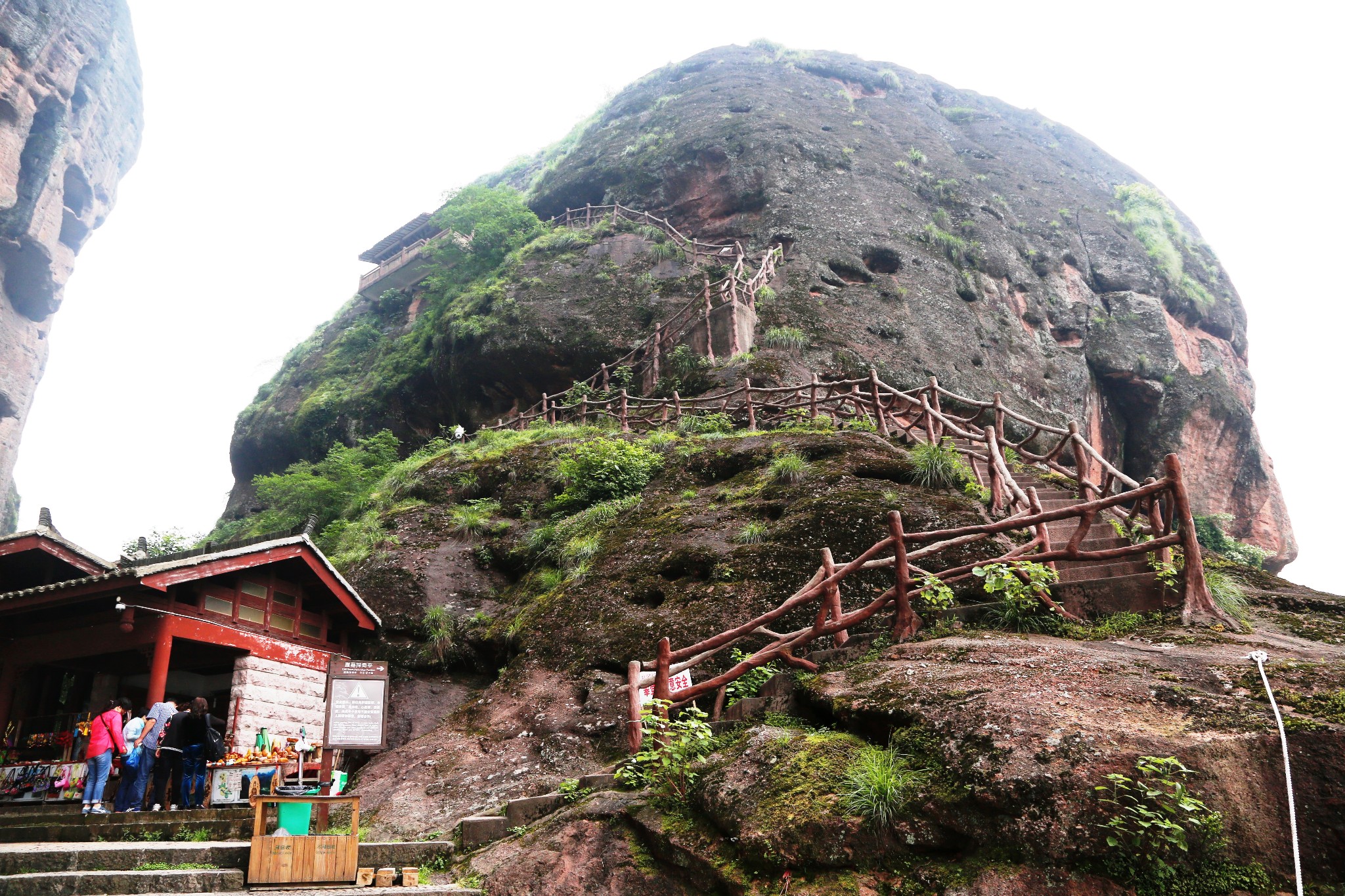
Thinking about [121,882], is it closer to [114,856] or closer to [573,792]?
[114,856]

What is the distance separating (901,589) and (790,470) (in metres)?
4.89

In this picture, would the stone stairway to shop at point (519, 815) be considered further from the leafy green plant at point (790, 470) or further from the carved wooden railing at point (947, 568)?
the leafy green plant at point (790, 470)

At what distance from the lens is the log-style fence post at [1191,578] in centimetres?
681

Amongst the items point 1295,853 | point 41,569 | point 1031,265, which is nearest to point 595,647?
point 1295,853

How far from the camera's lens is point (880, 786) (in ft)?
17.0

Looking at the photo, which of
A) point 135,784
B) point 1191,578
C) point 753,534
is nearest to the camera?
point 1191,578

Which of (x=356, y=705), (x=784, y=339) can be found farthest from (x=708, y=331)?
(x=356, y=705)

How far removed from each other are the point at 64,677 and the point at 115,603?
4.22m

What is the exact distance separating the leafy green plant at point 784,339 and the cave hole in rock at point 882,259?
643cm

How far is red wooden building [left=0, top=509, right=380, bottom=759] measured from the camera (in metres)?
10.8

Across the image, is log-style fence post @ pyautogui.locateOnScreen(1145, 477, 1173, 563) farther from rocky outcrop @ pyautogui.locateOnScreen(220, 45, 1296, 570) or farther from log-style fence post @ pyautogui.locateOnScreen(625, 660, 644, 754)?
rocky outcrop @ pyautogui.locateOnScreen(220, 45, 1296, 570)

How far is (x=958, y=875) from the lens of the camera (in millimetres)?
4621

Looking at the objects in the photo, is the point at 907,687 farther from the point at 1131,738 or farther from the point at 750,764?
the point at 1131,738

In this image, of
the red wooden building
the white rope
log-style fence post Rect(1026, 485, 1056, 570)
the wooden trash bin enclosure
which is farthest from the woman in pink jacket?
the white rope
